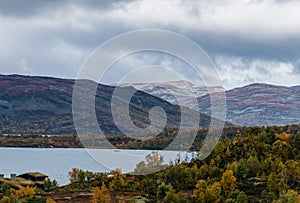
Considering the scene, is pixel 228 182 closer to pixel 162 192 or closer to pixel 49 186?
pixel 162 192

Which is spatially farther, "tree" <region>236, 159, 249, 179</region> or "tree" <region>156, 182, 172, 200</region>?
"tree" <region>236, 159, 249, 179</region>

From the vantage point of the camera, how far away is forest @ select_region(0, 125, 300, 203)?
210 ft

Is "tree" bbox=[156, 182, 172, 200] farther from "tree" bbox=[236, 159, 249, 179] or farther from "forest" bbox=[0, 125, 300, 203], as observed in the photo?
"tree" bbox=[236, 159, 249, 179]

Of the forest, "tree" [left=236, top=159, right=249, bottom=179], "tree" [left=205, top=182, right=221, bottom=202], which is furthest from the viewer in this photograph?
"tree" [left=236, top=159, right=249, bottom=179]

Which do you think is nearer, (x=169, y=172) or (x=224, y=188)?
(x=224, y=188)

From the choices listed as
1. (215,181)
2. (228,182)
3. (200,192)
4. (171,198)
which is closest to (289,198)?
(200,192)

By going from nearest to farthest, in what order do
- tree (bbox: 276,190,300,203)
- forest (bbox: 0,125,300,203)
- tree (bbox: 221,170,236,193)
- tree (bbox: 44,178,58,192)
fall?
tree (bbox: 276,190,300,203) < forest (bbox: 0,125,300,203) < tree (bbox: 221,170,236,193) < tree (bbox: 44,178,58,192)

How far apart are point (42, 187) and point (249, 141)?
35241 millimetres

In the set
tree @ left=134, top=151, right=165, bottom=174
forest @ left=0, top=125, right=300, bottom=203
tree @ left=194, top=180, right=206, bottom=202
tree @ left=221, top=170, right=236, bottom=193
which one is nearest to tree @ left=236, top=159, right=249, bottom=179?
forest @ left=0, top=125, right=300, bottom=203

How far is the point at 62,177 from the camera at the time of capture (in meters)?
114

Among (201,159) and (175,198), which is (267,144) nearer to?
(201,159)

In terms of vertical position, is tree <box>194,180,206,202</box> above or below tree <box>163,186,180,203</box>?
above

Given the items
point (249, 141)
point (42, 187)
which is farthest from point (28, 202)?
point (249, 141)

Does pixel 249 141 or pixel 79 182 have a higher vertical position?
pixel 249 141
